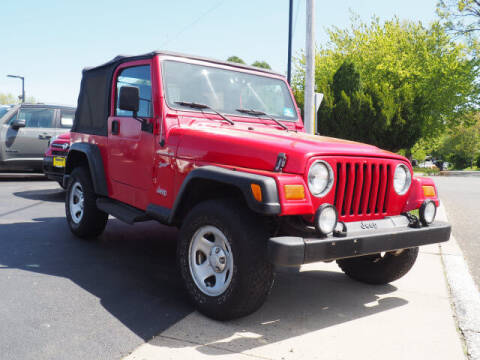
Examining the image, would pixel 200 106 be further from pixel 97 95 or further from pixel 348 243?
pixel 348 243

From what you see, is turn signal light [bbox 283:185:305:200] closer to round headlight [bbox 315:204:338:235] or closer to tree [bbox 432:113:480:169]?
round headlight [bbox 315:204:338:235]

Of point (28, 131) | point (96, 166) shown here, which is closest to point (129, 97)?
point (96, 166)

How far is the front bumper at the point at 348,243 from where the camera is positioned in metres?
2.85

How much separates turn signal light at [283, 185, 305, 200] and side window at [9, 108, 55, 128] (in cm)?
1038

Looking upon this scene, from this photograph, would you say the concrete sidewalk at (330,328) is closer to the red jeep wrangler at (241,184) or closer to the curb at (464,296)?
the curb at (464,296)

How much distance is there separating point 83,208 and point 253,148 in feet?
10.0

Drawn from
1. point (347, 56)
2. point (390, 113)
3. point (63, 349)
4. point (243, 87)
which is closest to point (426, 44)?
point (347, 56)

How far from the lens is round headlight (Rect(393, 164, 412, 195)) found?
3688 mm

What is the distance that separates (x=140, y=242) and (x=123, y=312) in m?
2.45

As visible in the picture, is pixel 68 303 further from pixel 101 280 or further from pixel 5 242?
pixel 5 242

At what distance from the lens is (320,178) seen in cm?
321

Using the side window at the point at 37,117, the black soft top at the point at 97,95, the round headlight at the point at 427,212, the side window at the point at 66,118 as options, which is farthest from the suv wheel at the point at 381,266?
the side window at the point at 37,117

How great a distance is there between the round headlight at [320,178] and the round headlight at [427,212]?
94 centimetres

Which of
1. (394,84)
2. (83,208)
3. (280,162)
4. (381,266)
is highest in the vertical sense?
(394,84)
